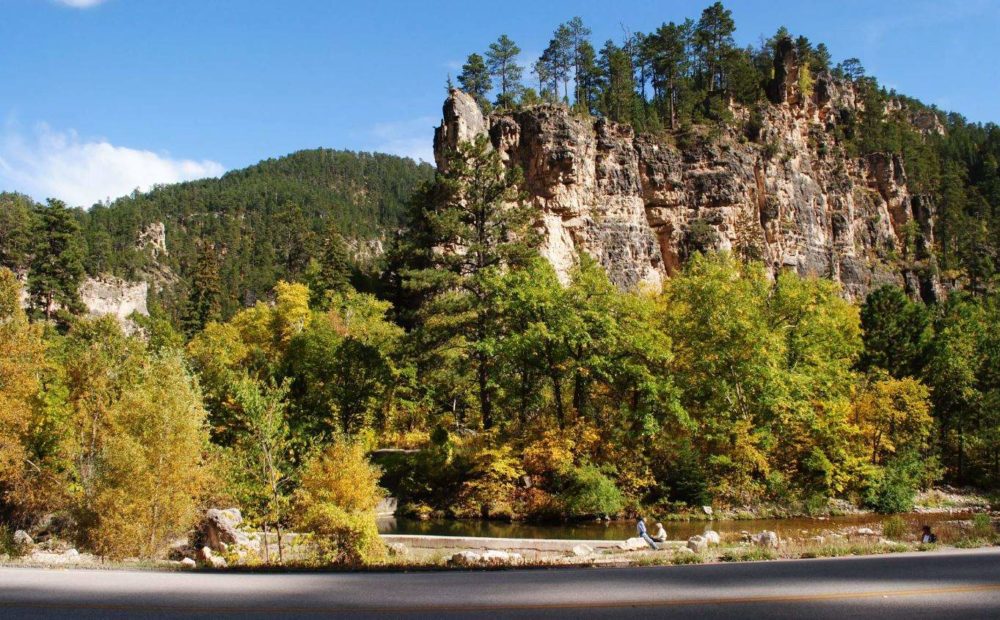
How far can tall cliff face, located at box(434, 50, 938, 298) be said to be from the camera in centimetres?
6228

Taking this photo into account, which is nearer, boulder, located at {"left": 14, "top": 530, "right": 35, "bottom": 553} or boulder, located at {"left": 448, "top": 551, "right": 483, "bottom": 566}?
boulder, located at {"left": 448, "top": 551, "right": 483, "bottom": 566}

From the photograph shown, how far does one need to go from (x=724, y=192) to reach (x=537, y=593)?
67020 mm

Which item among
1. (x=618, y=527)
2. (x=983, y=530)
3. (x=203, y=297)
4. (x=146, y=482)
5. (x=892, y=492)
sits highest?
(x=203, y=297)

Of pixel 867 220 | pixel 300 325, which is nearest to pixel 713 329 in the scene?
pixel 300 325

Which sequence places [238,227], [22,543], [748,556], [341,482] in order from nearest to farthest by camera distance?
1. [748,556]
2. [341,482]
3. [22,543]
4. [238,227]

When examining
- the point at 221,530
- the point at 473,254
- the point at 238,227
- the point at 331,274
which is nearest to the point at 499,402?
the point at 473,254

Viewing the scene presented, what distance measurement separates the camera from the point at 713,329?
3034 centimetres

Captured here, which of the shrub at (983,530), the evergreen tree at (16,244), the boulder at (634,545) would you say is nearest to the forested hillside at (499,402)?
the boulder at (634,545)

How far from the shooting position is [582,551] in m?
16.7

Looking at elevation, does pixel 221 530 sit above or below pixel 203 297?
below

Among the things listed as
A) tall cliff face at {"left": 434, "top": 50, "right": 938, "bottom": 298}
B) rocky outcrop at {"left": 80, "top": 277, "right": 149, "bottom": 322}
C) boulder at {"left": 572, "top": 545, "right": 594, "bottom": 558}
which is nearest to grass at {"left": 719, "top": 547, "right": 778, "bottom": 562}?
boulder at {"left": 572, "top": 545, "right": 594, "bottom": 558}

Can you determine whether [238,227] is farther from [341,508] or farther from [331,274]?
[341,508]

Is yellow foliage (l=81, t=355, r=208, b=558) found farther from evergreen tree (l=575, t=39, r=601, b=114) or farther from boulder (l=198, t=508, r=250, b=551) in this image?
evergreen tree (l=575, t=39, r=601, b=114)

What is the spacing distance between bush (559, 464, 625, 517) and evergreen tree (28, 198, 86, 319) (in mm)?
56931
